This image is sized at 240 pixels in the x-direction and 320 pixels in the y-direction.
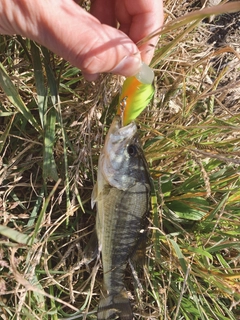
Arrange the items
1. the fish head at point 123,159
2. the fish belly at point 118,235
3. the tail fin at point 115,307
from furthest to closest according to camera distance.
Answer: the tail fin at point 115,307, the fish belly at point 118,235, the fish head at point 123,159

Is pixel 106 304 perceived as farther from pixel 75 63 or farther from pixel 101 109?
pixel 75 63

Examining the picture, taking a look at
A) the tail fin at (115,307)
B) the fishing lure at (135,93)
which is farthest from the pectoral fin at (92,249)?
the fishing lure at (135,93)

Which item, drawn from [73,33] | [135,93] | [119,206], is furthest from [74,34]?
[119,206]

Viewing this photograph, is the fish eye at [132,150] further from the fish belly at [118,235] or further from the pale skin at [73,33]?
the pale skin at [73,33]

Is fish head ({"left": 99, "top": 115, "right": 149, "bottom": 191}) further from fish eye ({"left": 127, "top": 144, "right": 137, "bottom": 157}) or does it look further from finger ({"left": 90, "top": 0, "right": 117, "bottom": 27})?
finger ({"left": 90, "top": 0, "right": 117, "bottom": 27})

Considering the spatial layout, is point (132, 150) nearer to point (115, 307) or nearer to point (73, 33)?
point (73, 33)

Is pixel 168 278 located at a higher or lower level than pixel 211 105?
lower

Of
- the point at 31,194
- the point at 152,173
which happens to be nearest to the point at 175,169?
the point at 152,173

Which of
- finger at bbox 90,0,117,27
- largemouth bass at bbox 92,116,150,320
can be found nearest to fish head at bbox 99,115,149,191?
largemouth bass at bbox 92,116,150,320
